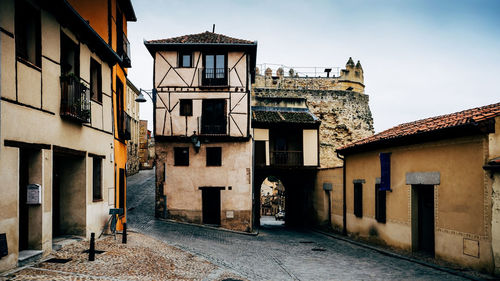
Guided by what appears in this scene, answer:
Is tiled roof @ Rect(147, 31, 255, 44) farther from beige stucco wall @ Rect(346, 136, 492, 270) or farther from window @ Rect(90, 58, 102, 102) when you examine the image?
beige stucco wall @ Rect(346, 136, 492, 270)

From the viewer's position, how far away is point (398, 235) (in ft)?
50.8

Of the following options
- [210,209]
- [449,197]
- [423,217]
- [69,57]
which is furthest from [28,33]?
[210,209]

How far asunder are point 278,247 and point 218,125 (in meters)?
7.94

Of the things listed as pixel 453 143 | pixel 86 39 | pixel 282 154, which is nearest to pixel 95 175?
pixel 86 39

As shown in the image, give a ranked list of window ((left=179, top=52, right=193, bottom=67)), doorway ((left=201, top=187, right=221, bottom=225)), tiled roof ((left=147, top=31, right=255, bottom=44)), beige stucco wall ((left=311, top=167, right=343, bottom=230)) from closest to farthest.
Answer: beige stucco wall ((left=311, top=167, right=343, bottom=230))
doorway ((left=201, top=187, right=221, bottom=225))
tiled roof ((left=147, top=31, right=255, bottom=44))
window ((left=179, top=52, right=193, bottom=67))

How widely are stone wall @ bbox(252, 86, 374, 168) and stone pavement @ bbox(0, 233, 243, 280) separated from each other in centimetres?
3172

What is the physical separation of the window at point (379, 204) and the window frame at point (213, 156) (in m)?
8.54

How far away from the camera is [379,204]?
56.8 feet

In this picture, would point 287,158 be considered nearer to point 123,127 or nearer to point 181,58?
point 181,58

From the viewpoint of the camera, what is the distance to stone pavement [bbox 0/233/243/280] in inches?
333

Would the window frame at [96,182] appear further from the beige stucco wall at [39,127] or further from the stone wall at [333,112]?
the stone wall at [333,112]

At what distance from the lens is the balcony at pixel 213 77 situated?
22.7 metres

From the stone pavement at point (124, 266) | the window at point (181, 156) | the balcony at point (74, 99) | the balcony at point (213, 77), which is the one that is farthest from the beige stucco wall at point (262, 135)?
the balcony at point (74, 99)

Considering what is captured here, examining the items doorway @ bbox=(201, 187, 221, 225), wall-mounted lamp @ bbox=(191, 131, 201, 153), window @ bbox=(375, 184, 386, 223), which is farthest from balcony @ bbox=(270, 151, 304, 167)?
window @ bbox=(375, 184, 386, 223)
